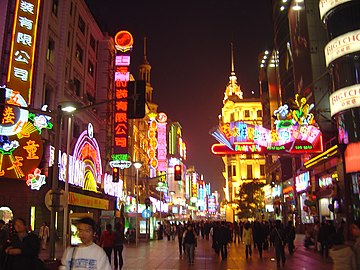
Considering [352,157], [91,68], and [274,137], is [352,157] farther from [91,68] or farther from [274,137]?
[91,68]

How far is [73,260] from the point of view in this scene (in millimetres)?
4820

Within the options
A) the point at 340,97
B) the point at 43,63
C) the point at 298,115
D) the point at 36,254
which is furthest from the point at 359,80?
the point at 36,254

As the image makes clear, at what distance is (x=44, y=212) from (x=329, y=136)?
20.2 m

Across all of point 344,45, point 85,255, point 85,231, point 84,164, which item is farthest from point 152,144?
point 85,255

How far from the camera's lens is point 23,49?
81.7ft

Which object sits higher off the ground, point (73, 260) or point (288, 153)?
point (288, 153)

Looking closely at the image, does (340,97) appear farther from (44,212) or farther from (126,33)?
(126,33)

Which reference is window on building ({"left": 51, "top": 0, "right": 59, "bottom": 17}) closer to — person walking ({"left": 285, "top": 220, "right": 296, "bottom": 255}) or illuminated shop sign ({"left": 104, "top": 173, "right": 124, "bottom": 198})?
illuminated shop sign ({"left": 104, "top": 173, "right": 124, "bottom": 198})

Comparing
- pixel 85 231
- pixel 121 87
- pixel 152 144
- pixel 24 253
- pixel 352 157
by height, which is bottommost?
pixel 24 253

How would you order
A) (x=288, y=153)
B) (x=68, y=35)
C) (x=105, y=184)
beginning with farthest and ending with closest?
(x=105, y=184) < (x=68, y=35) < (x=288, y=153)

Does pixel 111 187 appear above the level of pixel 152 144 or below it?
below

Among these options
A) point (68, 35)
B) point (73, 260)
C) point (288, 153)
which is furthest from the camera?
point (68, 35)

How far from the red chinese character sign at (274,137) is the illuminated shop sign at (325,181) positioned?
15.5 ft

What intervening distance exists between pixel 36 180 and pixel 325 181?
2037 cm
